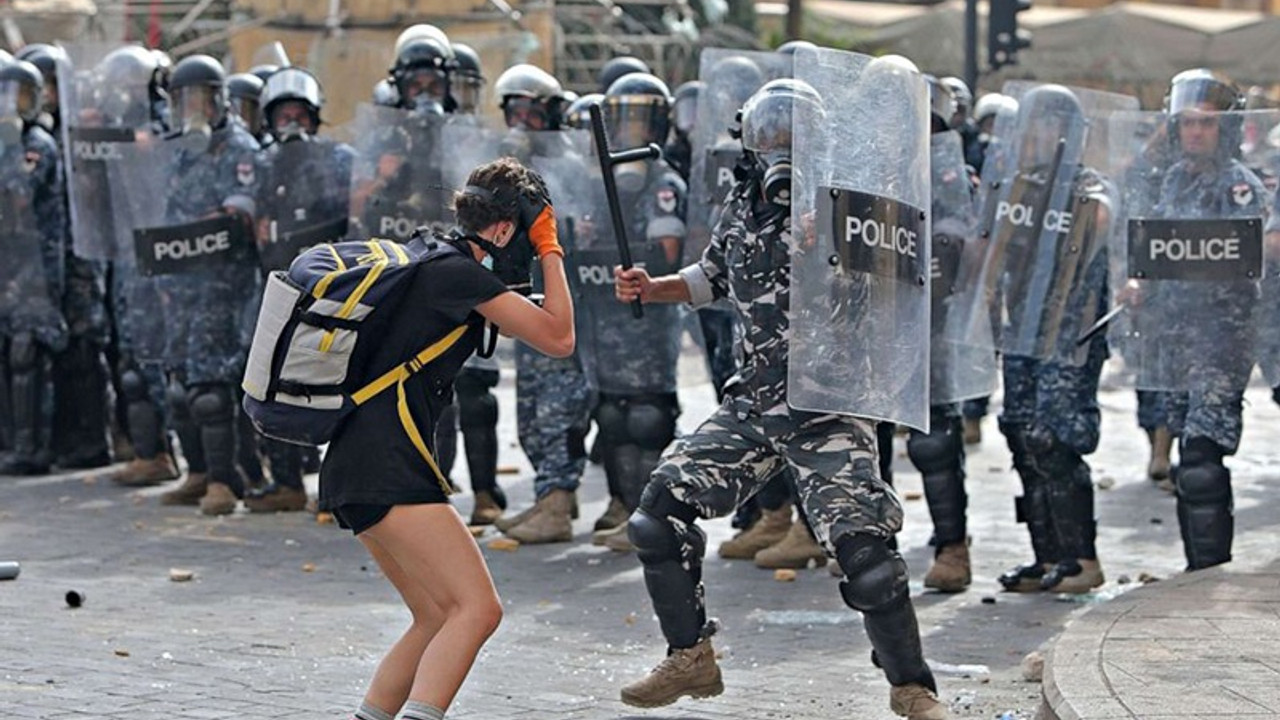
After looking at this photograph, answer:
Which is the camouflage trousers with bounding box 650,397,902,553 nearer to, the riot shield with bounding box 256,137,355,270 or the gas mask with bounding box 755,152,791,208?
the gas mask with bounding box 755,152,791,208

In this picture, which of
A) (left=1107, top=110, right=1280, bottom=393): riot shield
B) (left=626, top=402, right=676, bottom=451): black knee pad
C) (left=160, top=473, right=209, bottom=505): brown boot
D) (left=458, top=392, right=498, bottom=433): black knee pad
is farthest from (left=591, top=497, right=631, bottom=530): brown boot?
(left=1107, top=110, right=1280, bottom=393): riot shield

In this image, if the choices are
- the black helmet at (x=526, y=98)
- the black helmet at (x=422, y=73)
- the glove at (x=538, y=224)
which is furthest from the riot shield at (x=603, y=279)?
the glove at (x=538, y=224)

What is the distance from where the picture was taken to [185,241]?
10617 mm

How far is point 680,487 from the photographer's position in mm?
6551

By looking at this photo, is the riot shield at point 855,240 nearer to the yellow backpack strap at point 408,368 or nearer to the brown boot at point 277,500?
the yellow backpack strap at point 408,368

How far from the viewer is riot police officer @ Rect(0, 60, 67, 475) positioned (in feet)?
38.4

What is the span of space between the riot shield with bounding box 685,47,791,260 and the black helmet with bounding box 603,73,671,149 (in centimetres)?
52

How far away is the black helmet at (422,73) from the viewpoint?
416 inches

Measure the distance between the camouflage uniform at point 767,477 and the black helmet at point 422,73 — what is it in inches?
156

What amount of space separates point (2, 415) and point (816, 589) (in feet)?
16.5

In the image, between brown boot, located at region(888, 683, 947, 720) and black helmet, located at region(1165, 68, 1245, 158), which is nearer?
brown boot, located at region(888, 683, 947, 720)

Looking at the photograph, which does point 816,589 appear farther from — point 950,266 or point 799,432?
point 799,432

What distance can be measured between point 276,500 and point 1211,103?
459cm

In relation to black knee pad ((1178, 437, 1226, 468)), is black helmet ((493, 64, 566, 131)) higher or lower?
higher
